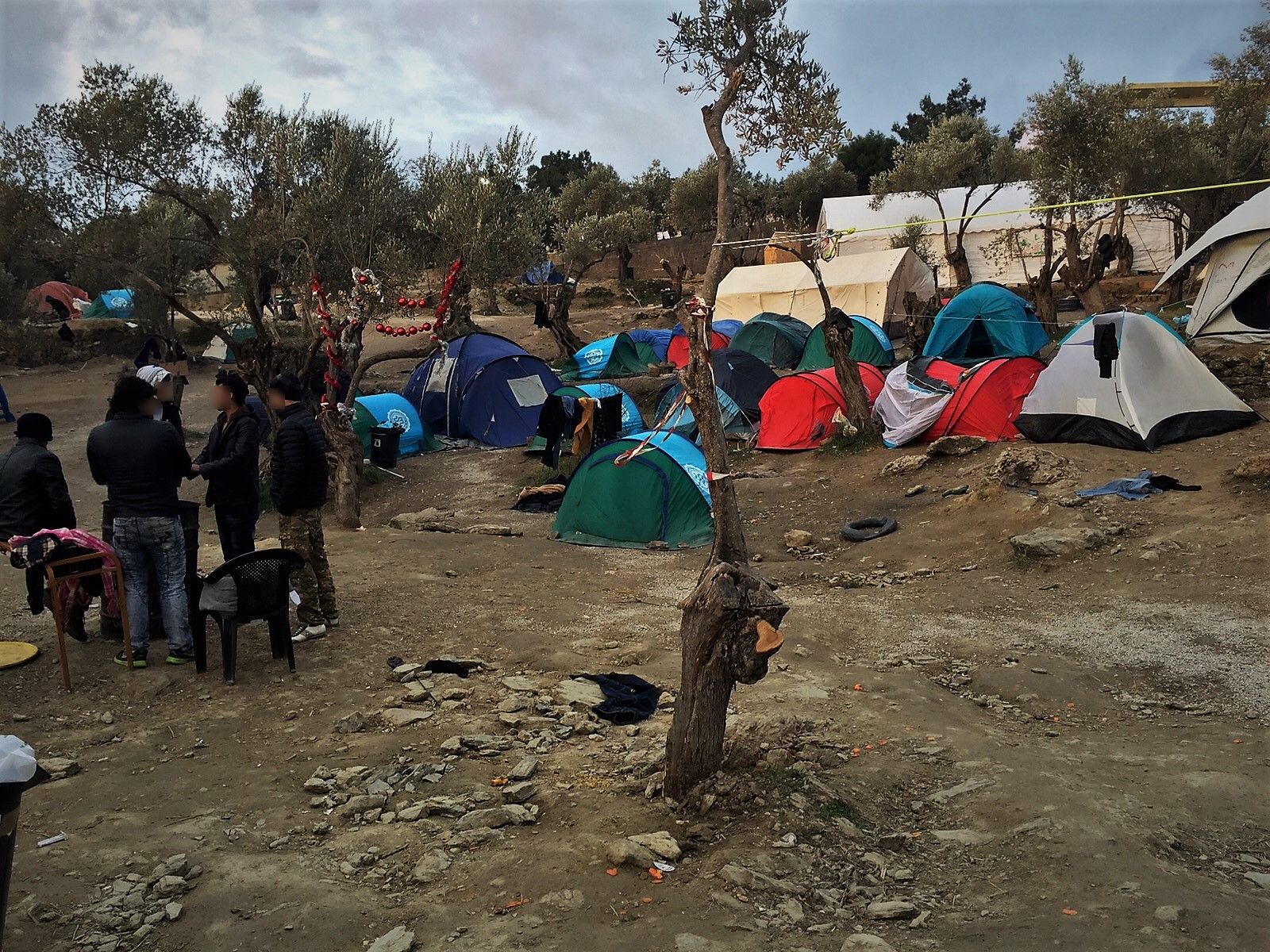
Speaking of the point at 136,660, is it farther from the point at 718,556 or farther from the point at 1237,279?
the point at 1237,279

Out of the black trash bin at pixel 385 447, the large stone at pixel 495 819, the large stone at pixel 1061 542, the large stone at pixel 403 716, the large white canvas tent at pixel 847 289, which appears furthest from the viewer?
the large white canvas tent at pixel 847 289

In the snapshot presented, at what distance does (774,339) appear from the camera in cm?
2523

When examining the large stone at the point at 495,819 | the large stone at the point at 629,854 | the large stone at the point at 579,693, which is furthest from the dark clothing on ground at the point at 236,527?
the large stone at the point at 629,854

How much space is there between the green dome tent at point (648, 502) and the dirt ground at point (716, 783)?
2.53 meters

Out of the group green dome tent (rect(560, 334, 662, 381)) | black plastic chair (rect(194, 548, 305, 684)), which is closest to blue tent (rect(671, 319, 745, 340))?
green dome tent (rect(560, 334, 662, 381))

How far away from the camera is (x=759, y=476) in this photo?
619 inches

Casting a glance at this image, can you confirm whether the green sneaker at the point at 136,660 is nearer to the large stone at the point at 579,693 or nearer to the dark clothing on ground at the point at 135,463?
the dark clothing on ground at the point at 135,463

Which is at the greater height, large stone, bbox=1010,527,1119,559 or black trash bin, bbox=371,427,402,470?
black trash bin, bbox=371,427,402,470

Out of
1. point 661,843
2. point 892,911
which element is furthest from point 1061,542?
point 661,843

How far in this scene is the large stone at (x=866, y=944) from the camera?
3.55 metres

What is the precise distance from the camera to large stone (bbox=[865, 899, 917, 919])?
12.7 feet

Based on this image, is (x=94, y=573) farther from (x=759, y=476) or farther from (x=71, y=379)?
(x=71, y=379)

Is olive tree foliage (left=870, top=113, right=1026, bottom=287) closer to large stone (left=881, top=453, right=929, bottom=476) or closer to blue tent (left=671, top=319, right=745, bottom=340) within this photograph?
blue tent (left=671, top=319, right=745, bottom=340)

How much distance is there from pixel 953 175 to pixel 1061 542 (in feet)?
76.2
